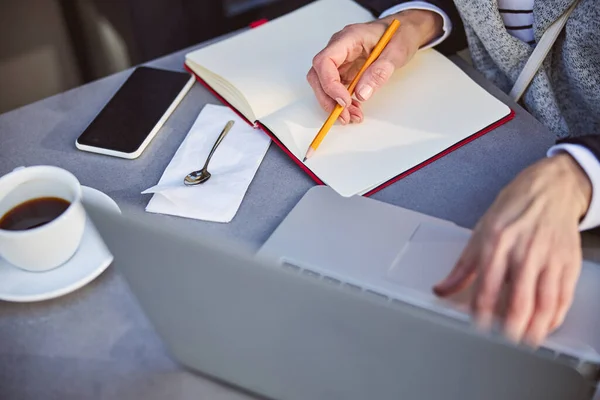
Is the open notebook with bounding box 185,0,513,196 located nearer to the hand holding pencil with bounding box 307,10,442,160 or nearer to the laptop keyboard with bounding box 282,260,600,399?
the hand holding pencil with bounding box 307,10,442,160

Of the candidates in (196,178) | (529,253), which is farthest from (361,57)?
(529,253)

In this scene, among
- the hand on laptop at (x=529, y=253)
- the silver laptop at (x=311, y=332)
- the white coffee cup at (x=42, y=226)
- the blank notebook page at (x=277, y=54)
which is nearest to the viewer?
the silver laptop at (x=311, y=332)

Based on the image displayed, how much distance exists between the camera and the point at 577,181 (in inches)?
25.4

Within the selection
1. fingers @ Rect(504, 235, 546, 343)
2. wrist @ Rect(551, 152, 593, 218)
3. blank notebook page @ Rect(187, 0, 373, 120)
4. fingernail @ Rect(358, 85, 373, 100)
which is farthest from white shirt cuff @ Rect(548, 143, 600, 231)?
blank notebook page @ Rect(187, 0, 373, 120)

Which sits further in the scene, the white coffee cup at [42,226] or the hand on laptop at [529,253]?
the white coffee cup at [42,226]

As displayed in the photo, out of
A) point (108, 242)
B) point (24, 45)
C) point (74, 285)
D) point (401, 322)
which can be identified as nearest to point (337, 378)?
point (401, 322)

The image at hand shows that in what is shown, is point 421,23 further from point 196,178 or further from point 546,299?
point 546,299

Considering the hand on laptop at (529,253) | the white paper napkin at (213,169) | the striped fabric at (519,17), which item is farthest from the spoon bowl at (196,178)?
the striped fabric at (519,17)

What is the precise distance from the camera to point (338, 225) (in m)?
0.70

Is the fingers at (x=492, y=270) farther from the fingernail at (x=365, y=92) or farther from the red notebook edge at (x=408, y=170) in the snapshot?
the fingernail at (x=365, y=92)

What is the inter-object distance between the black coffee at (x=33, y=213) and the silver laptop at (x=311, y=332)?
0.63ft

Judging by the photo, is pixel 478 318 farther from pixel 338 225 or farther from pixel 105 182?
pixel 105 182

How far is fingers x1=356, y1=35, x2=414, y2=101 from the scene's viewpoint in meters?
0.84

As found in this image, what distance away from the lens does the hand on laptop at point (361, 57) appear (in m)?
0.83
